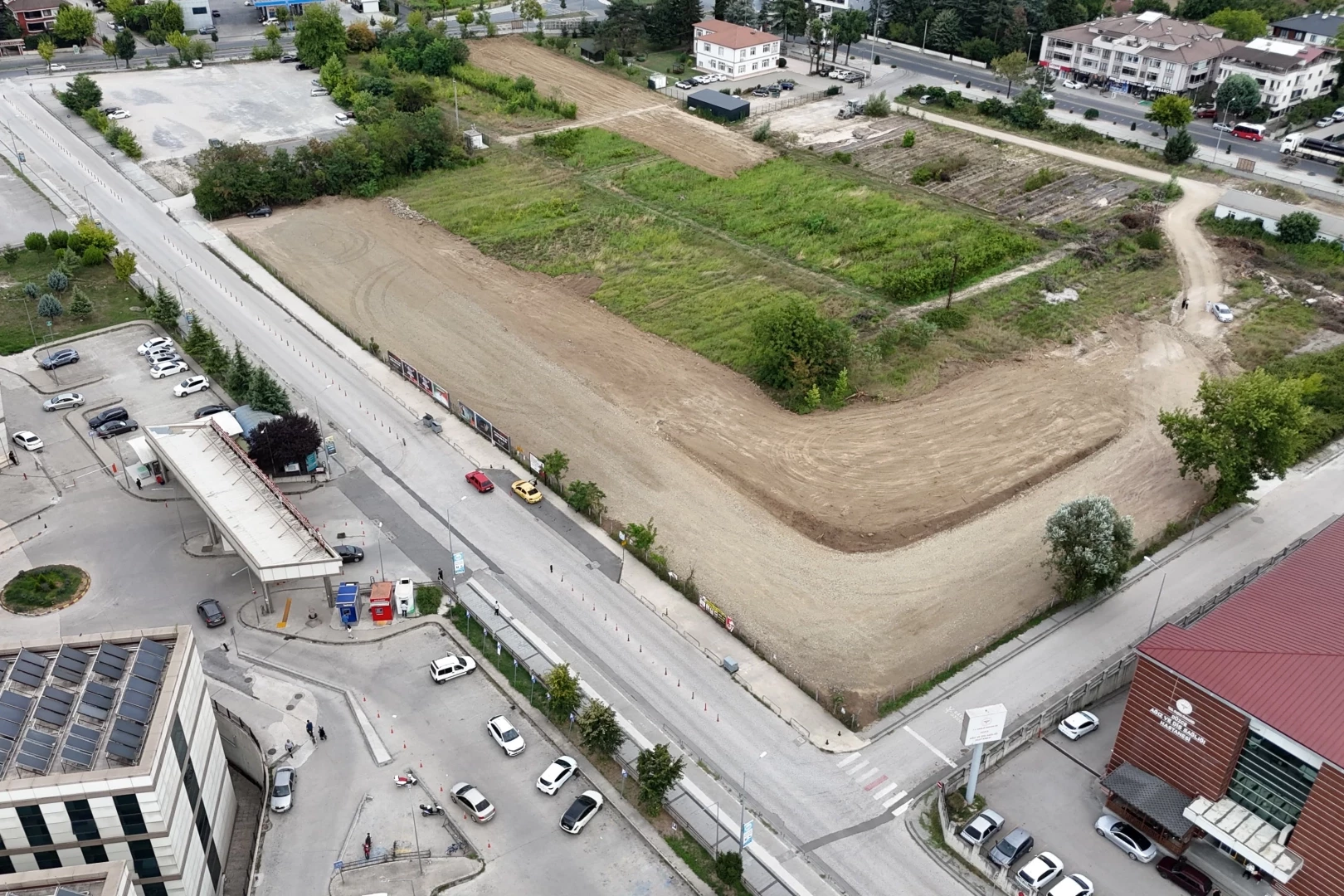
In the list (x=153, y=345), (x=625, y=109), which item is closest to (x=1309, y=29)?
(x=625, y=109)

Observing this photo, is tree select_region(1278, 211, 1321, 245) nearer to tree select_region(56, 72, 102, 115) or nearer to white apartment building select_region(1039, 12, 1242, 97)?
white apartment building select_region(1039, 12, 1242, 97)

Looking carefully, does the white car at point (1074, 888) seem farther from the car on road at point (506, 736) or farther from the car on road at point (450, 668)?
the car on road at point (450, 668)

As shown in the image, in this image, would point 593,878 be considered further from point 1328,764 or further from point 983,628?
point 1328,764

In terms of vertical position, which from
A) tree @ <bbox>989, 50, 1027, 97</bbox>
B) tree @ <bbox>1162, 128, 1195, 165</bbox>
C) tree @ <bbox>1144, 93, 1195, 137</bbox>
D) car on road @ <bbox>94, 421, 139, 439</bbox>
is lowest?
car on road @ <bbox>94, 421, 139, 439</bbox>

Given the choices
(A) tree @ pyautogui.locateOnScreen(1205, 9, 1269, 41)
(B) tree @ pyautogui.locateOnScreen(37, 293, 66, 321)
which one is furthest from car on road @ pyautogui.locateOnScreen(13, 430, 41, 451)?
(A) tree @ pyautogui.locateOnScreen(1205, 9, 1269, 41)

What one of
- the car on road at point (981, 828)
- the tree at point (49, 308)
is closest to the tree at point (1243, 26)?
the car on road at point (981, 828)

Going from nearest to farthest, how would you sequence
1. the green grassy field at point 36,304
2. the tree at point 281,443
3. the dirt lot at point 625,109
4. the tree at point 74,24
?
the tree at point 281,443 → the green grassy field at point 36,304 → the dirt lot at point 625,109 → the tree at point 74,24
